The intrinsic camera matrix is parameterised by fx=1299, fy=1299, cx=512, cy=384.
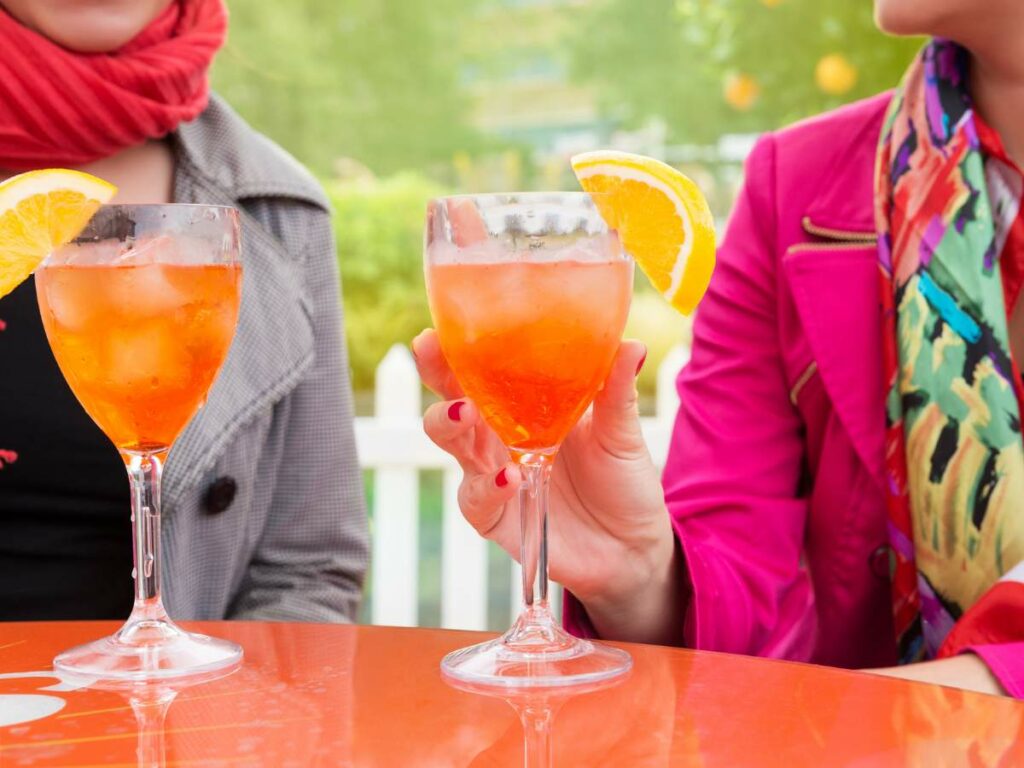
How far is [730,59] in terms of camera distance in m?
5.34

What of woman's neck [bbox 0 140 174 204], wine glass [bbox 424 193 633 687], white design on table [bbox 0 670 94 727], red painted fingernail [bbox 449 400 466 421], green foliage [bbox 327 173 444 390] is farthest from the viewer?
green foliage [bbox 327 173 444 390]

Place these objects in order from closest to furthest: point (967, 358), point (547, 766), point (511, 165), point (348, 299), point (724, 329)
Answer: point (547, 766)
point (967, 358)
point (724, 329)
point (348, 299)
point (511, 165)

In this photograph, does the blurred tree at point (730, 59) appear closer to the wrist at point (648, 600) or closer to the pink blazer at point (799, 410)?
the pink blazer at point (799, 410)

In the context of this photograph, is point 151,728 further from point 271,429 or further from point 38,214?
point 271,429

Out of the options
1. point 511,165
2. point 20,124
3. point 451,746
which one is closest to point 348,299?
point 511,165

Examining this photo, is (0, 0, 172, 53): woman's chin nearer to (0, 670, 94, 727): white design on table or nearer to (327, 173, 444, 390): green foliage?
(0, 670, 94, 727): white design on table

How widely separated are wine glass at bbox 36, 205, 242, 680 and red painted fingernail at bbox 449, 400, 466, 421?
0.19m

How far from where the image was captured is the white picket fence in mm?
3199

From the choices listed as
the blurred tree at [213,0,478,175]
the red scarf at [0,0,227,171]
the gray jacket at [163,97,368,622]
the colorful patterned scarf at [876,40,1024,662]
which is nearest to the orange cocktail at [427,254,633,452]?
the colorful patterned scarf at [876,40,1024,662]

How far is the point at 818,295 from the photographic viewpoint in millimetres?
1614

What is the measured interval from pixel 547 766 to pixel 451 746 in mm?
69

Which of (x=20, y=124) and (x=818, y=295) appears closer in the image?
(x=818, y=295)

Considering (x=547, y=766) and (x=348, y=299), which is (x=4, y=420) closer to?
(x=547, y=766)

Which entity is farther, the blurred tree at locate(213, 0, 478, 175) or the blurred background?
the blurred tree at locate(213, 0, 478, 175)
